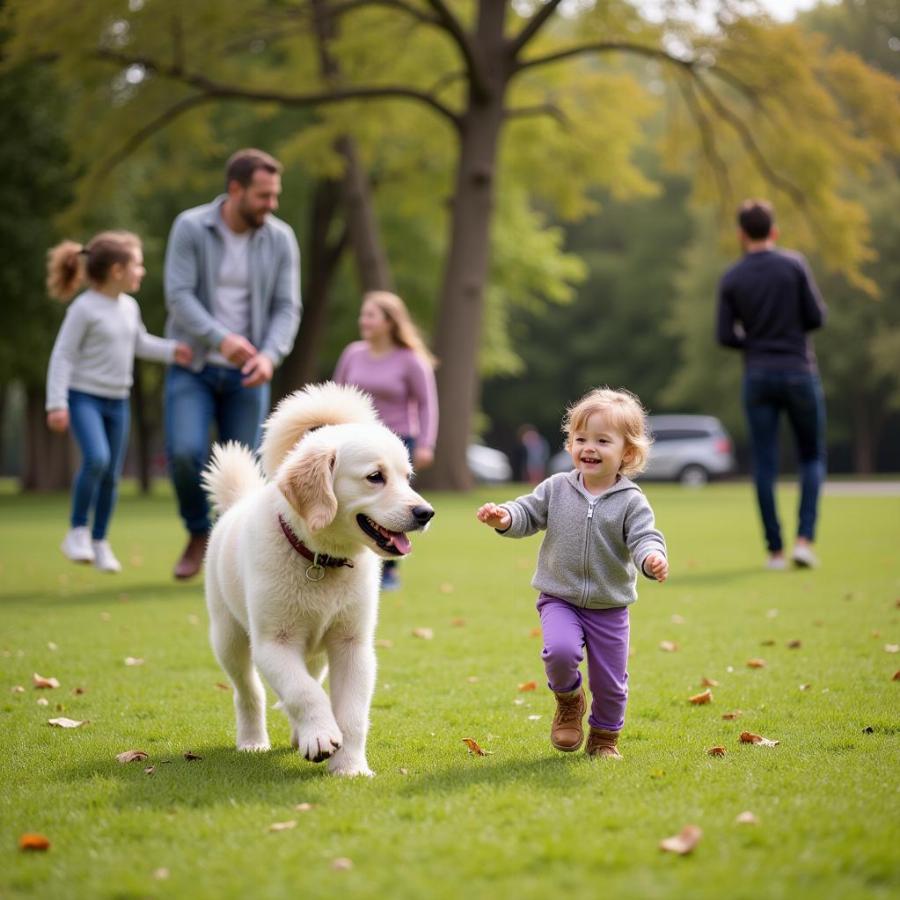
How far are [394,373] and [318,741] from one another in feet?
20.1

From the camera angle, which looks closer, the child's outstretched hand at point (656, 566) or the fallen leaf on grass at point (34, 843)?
the fallen leaf on grass at point (34, 843)

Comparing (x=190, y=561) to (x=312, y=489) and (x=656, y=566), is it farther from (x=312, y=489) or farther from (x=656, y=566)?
(x=656, y=566)

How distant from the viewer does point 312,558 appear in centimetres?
473

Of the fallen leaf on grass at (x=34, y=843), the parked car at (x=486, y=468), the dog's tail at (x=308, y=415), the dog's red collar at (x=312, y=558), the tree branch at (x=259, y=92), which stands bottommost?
the parked car at (x=486, y=468)

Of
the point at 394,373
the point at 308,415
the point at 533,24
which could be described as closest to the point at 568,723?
the point at 308,415

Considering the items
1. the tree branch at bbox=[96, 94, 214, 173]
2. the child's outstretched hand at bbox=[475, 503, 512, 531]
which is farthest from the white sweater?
the tree branch at bbox=[96, 94, 214, 173]

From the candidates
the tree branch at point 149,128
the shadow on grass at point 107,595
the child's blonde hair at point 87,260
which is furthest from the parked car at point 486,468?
the child's blonde hair at point 87,260

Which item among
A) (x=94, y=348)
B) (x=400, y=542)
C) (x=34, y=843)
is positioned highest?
(x=94, y=348)

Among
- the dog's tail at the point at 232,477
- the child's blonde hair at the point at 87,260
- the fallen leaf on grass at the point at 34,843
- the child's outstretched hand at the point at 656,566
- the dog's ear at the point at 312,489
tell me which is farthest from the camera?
the child's blonde hair at the point at 87,260

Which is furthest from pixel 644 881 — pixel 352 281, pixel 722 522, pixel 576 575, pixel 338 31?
pixel 352 281

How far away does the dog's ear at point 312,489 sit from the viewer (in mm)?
4566

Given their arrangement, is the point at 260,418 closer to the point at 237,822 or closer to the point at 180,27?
the point at 237,822

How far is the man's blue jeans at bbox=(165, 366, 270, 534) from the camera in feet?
29.4

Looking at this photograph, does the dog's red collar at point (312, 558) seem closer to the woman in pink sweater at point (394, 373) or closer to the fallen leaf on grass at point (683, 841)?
the fallen leaf on grass at point (683, 841)
